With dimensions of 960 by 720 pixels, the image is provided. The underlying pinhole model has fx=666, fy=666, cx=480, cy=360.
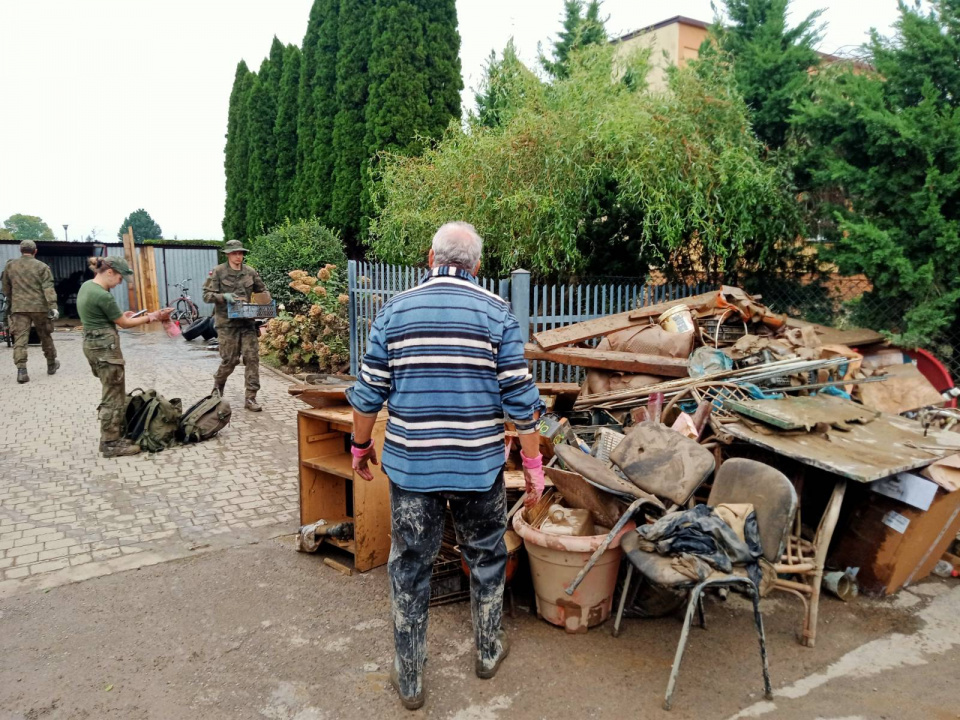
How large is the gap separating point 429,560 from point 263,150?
802 inches

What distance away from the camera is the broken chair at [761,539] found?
9.87 feet

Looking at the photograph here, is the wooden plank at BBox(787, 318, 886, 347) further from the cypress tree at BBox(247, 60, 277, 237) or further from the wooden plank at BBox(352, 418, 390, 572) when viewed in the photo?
the cypress tree at BBox(247, 60, 277, 237)

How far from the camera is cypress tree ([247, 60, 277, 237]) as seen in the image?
68.1 feet

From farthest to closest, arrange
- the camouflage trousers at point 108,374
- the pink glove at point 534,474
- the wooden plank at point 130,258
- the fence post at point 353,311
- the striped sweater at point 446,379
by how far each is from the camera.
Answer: the wooden plank at point 130,258, the fence post at point 353,311, the camouflage trousers at point 108,374, the pink glove at point 534,474, the striped sweater at point 446,379

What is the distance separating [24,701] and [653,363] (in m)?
4.62

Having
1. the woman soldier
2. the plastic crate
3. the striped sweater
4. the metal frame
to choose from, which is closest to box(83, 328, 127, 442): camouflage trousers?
the woman soldier

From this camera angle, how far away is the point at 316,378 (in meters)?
10.1

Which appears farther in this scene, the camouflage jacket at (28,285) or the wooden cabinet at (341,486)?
the camouflage jacket at (28,285)

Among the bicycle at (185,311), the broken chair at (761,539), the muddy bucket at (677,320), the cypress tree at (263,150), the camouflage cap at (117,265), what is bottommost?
the bicycle at (185,311)

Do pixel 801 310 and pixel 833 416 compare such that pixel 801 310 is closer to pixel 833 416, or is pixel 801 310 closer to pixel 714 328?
pixel 714 328

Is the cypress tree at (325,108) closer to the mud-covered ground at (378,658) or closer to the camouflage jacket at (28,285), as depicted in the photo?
the camouflage jacket at (28,285)

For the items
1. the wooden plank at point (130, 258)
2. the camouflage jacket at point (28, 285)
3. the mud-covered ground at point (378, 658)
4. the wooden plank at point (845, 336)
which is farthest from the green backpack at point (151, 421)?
the wooden plank at point (130, 258)

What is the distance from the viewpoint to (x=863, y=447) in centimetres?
402

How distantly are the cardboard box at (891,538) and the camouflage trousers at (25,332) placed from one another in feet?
37.4
